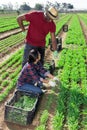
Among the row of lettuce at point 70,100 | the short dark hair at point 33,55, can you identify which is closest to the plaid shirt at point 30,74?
the short dark hair at point 33,55

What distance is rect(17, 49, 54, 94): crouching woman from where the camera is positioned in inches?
273

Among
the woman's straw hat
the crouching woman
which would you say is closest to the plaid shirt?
the crouching woman

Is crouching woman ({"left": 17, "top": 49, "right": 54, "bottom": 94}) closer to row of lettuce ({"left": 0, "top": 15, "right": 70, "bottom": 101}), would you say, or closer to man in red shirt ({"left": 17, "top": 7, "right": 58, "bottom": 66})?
row of lettuce ({"left": 0, "top": 15, "right": 70, "bottom": 101})

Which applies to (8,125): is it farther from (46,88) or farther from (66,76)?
(66,76)

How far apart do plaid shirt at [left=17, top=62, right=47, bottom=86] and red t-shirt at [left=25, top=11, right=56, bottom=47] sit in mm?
769

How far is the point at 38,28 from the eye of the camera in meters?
7.52

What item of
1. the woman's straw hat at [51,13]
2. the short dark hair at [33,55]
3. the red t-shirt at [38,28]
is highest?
the woman's straw hat at [51,13]

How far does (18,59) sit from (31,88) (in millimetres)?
4790

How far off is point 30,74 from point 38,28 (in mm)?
1195

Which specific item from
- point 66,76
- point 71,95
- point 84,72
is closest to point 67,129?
point 71,95

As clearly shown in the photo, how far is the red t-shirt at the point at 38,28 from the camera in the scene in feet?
24.1

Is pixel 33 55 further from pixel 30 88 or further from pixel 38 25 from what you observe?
pixel 38 25

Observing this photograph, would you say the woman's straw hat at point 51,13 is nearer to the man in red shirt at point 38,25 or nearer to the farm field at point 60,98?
the man in red shirt at point 38,25

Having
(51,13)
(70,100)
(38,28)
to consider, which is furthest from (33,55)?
(70,100)
